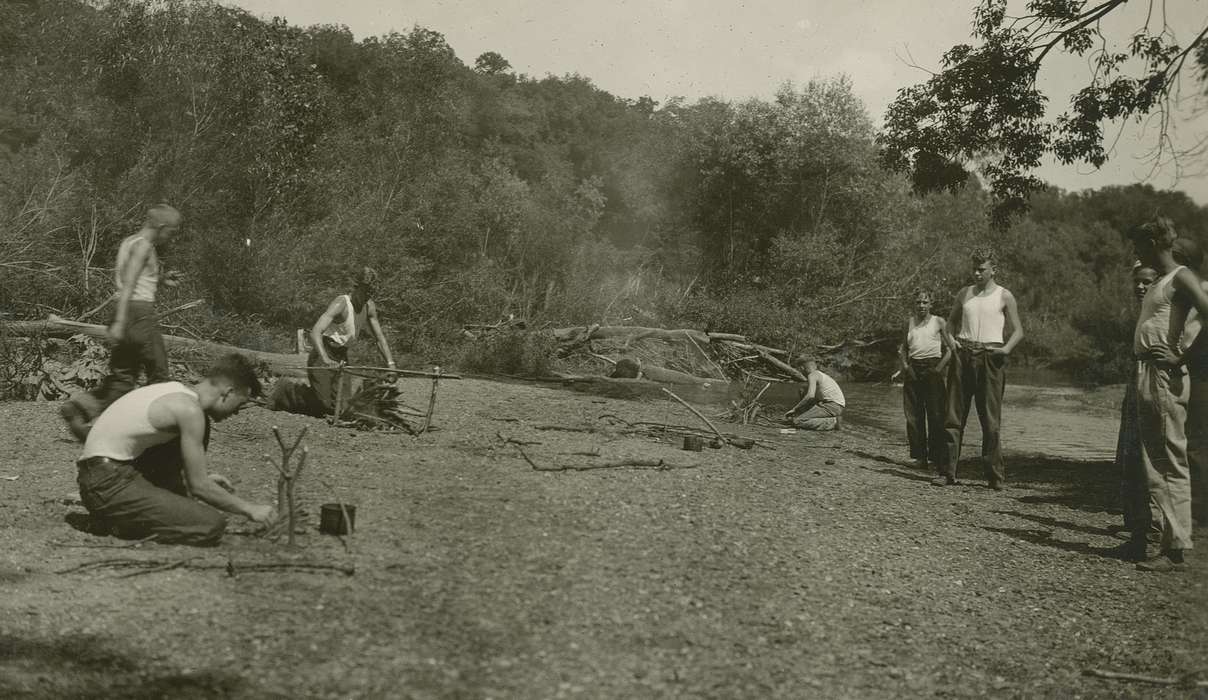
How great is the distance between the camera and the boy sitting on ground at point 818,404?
47.1 ft

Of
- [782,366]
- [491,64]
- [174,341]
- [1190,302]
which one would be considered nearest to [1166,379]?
[1190,302]

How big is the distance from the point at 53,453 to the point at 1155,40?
11139 millimetres

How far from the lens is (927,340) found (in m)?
10.2

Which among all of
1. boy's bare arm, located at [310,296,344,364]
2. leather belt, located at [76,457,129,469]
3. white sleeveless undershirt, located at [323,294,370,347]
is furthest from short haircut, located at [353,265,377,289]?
leather belt, located at [76,457,129,469]

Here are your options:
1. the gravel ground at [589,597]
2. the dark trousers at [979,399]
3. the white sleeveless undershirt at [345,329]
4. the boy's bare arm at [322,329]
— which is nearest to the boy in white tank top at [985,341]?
the dark trousers at [979,399]

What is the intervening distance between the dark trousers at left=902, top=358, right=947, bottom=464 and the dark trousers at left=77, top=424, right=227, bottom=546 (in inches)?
272

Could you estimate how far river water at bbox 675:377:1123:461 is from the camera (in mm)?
15703

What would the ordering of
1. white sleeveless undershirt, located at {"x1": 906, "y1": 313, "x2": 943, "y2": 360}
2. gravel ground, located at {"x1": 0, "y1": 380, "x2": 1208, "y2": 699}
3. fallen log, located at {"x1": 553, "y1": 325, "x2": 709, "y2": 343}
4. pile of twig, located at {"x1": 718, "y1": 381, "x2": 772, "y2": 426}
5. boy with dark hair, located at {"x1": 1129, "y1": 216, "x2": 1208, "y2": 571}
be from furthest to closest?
fallen log, located at {"x1": 553, "y1": 325, "x2": 709, "y2": 343} → pile of twig, located at {"x1": 718, "y1": 381, "x2": 772, "y2": 426} → white sleeveless undershirt, located at {"x1": 906, "y1": 313, "x2": 943, "y2": 360} → boy with dark hair, located at {"x1": 1129, "y1": 216, "x2": 1208, "y2": 571} → gravel ground, located at {"x1": 0, "y1": 380, "x2": 1208, "y2": 699}

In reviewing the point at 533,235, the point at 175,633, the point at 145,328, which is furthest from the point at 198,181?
the point at 175,633

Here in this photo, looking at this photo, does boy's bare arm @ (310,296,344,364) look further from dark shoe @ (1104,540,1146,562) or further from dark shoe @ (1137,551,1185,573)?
dark shoe @ (1137,551,1185,573)

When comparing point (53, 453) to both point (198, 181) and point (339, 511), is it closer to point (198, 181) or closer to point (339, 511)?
point (339, 511)

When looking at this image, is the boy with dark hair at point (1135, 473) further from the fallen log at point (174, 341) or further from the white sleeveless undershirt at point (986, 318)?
the fallen log at point (174, 341)

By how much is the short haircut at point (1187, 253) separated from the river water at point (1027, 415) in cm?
690

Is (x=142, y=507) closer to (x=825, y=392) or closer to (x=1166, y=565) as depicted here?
(x=1166, y=565)
